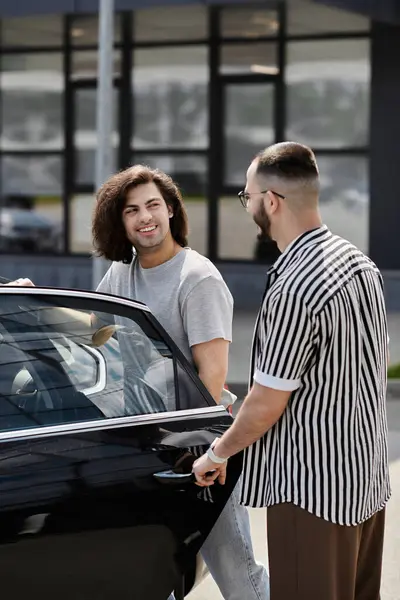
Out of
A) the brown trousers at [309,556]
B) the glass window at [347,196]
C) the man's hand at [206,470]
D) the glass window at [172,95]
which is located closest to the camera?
the brown trousers at [309,556]

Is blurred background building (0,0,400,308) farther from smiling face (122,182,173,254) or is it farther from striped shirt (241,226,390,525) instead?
striped shirt (241,226,390,525)

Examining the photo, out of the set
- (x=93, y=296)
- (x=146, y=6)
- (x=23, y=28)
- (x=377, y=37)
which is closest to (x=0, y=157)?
(x=23, y=28)

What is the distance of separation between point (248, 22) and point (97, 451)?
578 inches

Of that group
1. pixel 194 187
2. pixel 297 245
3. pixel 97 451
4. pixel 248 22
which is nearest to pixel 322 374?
pixel 297 245

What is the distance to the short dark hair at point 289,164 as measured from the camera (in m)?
3.28

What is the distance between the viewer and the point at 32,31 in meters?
18.4

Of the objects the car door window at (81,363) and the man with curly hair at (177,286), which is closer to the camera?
the car door window at (81,363)

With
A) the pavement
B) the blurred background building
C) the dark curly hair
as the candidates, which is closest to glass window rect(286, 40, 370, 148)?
the blurred background building

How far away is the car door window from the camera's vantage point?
3.53 meters

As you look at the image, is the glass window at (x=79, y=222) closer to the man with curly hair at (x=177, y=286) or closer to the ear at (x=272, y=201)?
the man with curly hair at (x=177, y=286)

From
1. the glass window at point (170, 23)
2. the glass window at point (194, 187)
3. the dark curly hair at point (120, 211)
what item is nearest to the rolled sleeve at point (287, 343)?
the dark curly hair at point (120, 211)

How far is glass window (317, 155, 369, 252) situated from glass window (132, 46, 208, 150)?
80.0 inches

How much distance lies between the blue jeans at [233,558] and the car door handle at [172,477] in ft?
0.99

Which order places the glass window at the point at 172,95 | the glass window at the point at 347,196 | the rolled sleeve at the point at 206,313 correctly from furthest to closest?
the glass window at the point at 172,95 < the glass window at the point at 347,196 < the rolled sleeve at the point at 206,313
